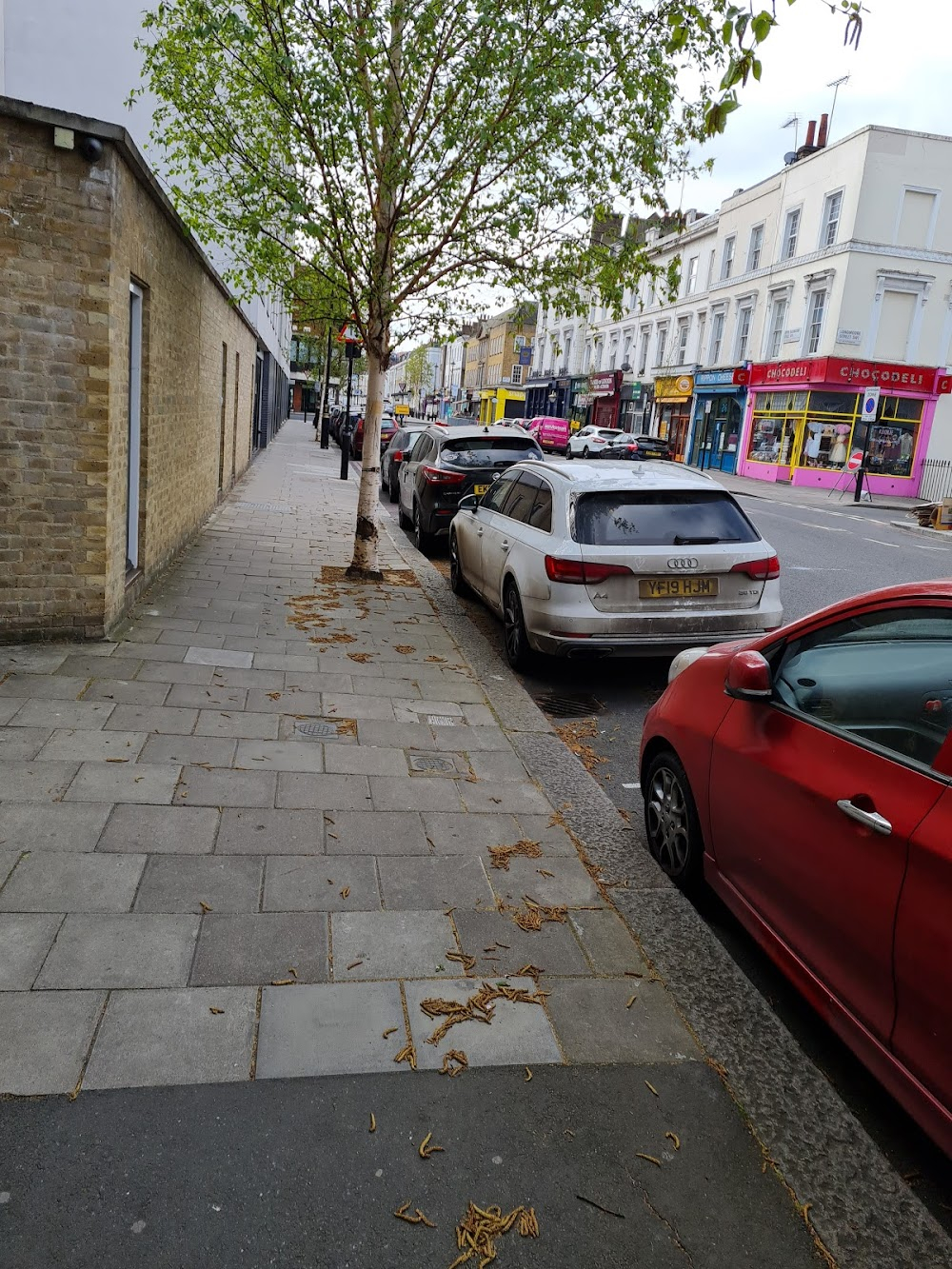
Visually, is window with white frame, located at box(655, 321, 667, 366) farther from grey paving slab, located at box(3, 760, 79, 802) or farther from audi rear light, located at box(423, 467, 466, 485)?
grey paving slab, located at box(3, 760, 79, 802)

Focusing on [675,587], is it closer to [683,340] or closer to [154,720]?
[154,720]

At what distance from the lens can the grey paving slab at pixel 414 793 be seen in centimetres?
463

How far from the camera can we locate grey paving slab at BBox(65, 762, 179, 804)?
433 cm

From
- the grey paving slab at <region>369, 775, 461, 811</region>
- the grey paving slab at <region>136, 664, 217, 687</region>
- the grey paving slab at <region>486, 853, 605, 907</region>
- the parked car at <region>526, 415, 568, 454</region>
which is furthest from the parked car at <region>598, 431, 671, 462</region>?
the grey paving slab at <region>486, 853, 605, 907</region>

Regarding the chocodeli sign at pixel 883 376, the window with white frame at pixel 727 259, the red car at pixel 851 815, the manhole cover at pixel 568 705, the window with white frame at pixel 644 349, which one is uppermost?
the window with white frame at pixel 727 259

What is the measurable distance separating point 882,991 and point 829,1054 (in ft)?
2.58

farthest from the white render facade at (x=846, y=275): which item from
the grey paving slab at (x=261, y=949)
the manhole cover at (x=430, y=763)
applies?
the grey paving slab at (x=261, y=949)

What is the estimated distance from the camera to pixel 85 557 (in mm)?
6543

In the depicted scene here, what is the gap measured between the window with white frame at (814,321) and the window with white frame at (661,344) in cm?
1321

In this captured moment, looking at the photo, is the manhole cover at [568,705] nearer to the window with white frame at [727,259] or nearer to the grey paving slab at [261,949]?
the grey paving slab at [261,949]

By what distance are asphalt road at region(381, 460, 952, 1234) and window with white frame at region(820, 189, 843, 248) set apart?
62.3 ft

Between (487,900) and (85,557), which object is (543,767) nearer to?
(487,900)

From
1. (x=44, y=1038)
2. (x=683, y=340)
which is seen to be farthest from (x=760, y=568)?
(x=683, y=340)

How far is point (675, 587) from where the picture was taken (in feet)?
22.0
